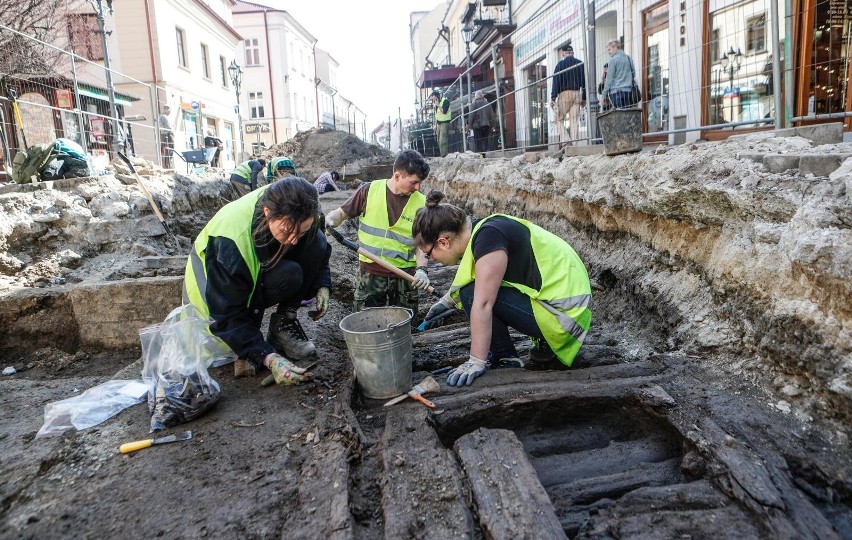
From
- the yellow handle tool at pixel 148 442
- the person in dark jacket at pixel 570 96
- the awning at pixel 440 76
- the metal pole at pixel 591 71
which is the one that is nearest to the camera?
the yellow handle tool at pixel 148 442

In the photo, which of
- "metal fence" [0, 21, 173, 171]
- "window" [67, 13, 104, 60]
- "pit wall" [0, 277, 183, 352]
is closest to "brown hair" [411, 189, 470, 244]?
"pit wall" [0, 277, 183, 352]

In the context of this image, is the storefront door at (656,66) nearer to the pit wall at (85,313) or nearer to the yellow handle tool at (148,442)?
the pit wall at (85,313)

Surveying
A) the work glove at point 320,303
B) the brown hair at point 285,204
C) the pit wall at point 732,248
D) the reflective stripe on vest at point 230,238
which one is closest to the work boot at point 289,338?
the work glove at point 320,303

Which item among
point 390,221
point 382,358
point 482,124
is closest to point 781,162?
point 382,358

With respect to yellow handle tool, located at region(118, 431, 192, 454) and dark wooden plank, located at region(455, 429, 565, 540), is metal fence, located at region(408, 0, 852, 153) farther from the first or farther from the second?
yellow handle tool, located at region(118, 431, 192, 454)

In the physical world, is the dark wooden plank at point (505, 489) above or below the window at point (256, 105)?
below

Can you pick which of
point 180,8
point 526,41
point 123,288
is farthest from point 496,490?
point 180,8

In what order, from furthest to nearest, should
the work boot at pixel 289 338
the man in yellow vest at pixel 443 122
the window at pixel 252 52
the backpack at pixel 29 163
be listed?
the window at pixel 252 52 → the man in yellow vest at pixel 443 122 → the backpack at pixel 29 163 → the work boot at pixel 289 338

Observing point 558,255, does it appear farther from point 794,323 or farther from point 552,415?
point 794,323

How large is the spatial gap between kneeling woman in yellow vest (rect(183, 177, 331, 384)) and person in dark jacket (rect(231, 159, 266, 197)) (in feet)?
17.9

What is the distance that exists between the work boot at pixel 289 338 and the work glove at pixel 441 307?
2.73ft

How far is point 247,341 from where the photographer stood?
3.06 m

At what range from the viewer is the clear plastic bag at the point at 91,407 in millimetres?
2727

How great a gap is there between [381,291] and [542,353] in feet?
5.07
